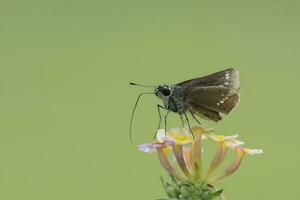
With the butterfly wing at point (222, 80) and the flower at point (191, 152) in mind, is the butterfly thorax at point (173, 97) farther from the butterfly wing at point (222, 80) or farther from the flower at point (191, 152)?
the flower at point (191, 152)

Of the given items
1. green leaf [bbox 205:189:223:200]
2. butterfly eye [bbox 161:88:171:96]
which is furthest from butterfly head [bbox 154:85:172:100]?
green leaf [bbox 205:189:223:200]

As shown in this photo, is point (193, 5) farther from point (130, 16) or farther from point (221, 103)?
point (221, 103)

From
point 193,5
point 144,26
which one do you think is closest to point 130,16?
point 144,26

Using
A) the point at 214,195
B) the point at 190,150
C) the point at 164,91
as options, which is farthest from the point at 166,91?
the point at 214,195

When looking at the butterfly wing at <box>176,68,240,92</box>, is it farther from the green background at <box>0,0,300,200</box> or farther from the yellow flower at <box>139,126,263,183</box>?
the green background at <box>0,0,300,200</box>

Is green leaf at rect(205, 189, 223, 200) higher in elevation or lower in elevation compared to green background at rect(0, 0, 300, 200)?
lower

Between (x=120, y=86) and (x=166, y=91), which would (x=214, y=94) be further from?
(x=120, y=86)
